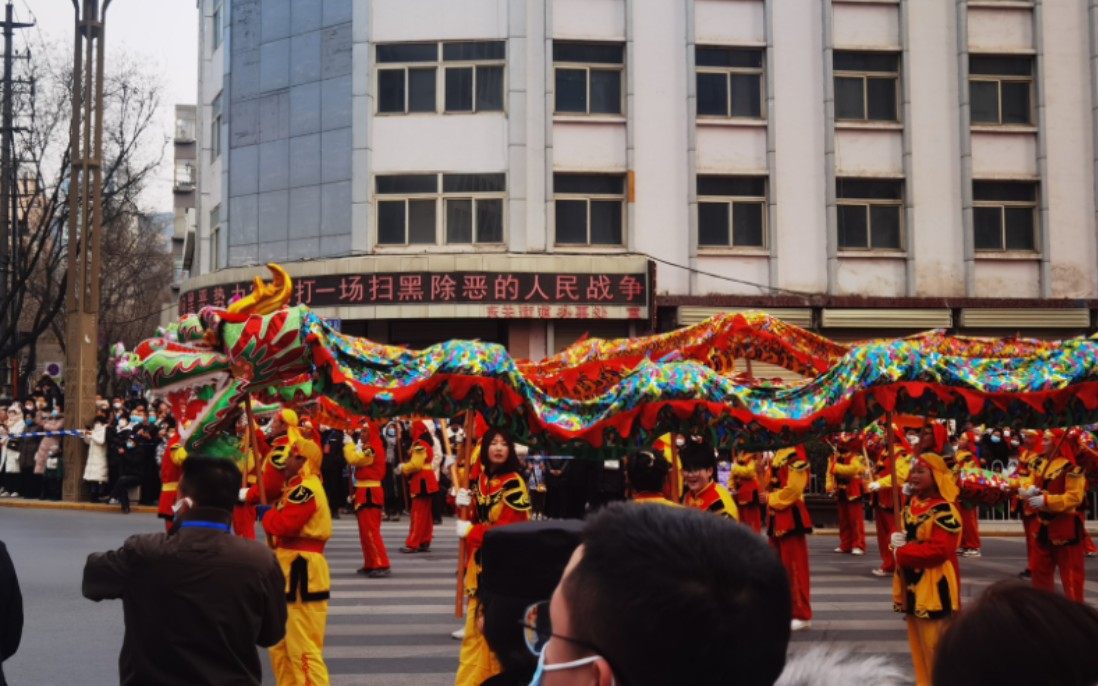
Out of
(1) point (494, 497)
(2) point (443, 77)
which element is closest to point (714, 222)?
(2) point (443, 77)

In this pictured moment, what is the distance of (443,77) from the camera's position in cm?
2611

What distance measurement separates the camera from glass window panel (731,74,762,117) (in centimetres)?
2645

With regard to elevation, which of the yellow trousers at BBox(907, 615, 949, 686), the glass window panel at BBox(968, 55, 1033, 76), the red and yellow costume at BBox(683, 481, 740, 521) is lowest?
the yellow trousers at BBox(907, 615, 949, 686)

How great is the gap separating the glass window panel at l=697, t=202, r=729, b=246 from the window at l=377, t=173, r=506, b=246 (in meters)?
4.16

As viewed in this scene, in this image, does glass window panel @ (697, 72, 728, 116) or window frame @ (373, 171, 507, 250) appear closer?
window frame @ (373, 171, 507, 250)

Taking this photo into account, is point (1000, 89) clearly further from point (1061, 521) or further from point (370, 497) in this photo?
point (370, 497)

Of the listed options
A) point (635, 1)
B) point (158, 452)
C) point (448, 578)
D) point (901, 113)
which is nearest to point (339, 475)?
point (158, 452)

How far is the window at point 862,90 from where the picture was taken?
26656 mm

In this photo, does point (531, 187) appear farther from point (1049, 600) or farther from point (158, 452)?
point (1049, 600)

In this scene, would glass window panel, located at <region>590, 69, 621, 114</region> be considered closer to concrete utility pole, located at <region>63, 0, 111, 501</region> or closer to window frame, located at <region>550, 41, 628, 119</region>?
window frame, located at <region>550, 41, 628, 119</region>

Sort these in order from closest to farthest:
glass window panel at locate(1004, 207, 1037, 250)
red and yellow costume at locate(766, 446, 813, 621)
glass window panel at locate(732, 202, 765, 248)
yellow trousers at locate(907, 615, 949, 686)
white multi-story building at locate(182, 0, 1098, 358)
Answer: yellow trousers at locate(907, 615, 949, 686), red and yellow costume at locate(766, 446, 813, 621), white multi-story building at locate(182, 0, 1098, 358), glass window panel at locate(732, 202, 765, 248), glass window panel at locate(1004, 207, 1037, 250)

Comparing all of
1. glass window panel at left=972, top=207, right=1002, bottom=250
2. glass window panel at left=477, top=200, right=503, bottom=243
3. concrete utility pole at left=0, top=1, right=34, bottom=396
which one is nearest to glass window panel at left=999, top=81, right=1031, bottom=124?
glass window panel at left=972, top=207, right=1002, bottom=250

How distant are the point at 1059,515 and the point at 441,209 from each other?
16.3 metres

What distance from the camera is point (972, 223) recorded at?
26359 millimetres
